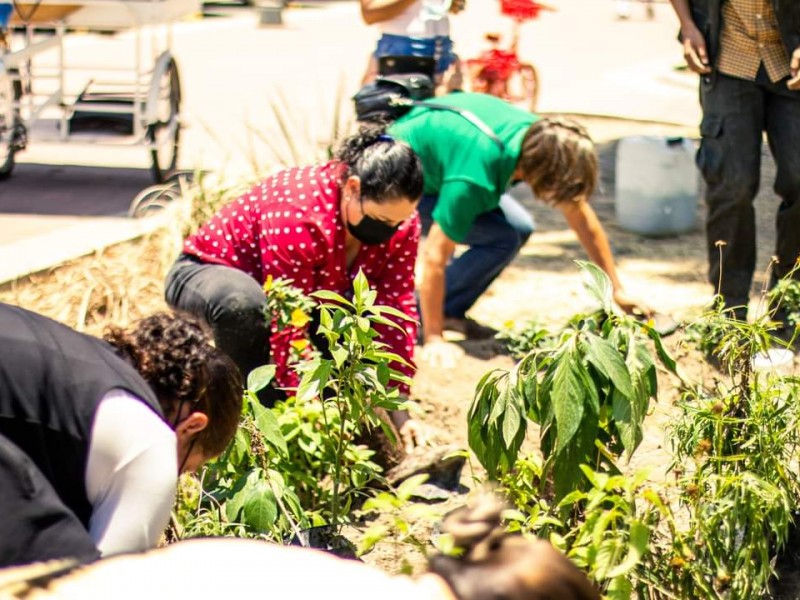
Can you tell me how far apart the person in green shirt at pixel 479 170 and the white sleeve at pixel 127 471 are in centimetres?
244

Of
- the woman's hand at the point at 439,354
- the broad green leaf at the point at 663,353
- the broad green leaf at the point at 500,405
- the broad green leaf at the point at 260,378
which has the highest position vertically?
the broad green leaf at the point at 663,353

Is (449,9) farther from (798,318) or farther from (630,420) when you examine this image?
(630,420)

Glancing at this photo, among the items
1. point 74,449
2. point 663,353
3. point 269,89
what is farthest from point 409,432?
point 269,89

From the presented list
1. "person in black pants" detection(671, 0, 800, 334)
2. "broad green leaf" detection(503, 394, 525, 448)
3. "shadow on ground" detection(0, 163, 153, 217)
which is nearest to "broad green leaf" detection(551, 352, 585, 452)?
"broad green leaf" detection(503, 394, 525, 448)

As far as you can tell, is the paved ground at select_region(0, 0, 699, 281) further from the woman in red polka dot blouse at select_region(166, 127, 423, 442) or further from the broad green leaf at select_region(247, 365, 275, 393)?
the broad green leaf at select_region(247, 365, 275, 393)

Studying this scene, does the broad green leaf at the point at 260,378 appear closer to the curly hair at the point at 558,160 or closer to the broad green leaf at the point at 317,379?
the broad green leaf at the point at 317,379

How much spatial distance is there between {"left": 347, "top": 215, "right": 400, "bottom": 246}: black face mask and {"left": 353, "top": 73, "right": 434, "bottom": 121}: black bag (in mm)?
1074

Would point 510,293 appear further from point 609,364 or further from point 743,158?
point 609,364

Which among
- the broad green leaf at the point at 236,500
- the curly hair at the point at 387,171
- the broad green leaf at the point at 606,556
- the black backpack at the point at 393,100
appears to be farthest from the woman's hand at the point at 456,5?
the broad green leaf at the point at 606,556

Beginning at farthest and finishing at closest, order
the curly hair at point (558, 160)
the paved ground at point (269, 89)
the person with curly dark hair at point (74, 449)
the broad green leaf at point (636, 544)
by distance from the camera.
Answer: the paved ground at point (269, 89) → the curly hair at point (558, 160) → the broad green leaf at point (636, 544) → the person with curly dark hair at point (74, 449)

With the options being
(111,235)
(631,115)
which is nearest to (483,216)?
(111,235)

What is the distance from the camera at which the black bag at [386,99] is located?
16.2ft

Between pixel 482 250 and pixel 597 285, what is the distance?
7.59 feet

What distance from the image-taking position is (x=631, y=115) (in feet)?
34.2
